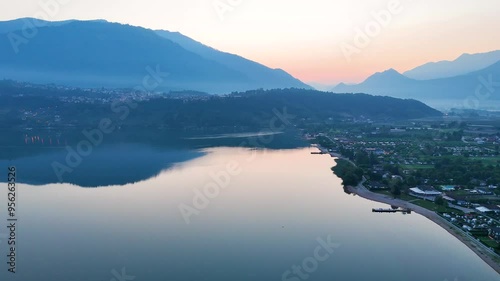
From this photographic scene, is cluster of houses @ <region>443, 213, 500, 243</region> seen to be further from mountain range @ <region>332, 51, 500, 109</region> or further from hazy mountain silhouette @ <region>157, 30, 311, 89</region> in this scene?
hazy mountain silhouette @ <region>157, 30, 311, 89</region>

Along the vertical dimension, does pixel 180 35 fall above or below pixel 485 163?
above

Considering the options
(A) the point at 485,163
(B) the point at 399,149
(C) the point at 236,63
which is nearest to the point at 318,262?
(A) the point at 485,163

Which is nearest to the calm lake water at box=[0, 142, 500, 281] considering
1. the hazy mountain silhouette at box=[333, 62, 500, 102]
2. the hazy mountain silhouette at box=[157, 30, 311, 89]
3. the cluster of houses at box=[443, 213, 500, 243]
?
the cluster of houses at box=[443, 213, 500, 243]

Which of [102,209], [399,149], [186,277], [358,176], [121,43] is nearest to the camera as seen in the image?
[186,277]

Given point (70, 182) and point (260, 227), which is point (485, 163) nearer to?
point (260, 227)

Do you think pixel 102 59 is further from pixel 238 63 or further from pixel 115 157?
pixel 115 157

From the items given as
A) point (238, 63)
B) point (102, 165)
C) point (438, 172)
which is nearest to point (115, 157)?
point (102, 165)
